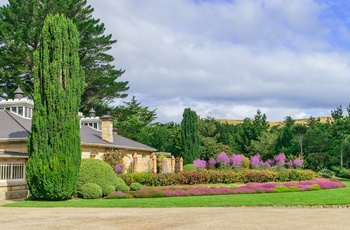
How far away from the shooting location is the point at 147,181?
936 inches

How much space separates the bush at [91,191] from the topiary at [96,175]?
0.41 m

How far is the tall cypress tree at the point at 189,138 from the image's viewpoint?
38.0m

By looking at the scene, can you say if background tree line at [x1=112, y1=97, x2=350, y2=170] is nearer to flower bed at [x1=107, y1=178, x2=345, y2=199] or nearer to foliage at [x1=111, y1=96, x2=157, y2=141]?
foliage at [x1=111, y1=96, x2=157, y2=141]

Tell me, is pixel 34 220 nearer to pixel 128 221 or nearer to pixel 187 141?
pixel 128 221

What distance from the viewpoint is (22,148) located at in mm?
21656

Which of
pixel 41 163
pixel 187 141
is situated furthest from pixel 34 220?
pixel 187 141

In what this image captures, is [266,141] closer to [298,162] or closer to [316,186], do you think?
[298,162]

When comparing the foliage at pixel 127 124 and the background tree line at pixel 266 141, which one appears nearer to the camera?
the background tree line at pixel 266 141

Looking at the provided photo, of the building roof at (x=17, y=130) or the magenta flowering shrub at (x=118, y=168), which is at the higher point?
the building roof at (x=17, y=130)

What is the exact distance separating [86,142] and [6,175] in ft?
17.7

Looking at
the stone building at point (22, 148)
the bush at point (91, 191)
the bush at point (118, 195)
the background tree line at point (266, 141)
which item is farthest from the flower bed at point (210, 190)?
the background tree line at point (266, 141)

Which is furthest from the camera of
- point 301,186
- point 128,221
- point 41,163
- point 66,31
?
point 301,186

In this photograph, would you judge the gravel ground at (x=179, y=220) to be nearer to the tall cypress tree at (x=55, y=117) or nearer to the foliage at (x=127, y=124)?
the tall cypress tree at (x=55, y=117)

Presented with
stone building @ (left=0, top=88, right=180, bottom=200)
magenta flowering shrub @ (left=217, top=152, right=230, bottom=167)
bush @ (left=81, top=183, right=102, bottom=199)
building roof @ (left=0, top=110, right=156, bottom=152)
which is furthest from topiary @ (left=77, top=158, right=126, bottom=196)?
magenta flowering shrub @ (left=217, top=152, right=230, bottom=167)
